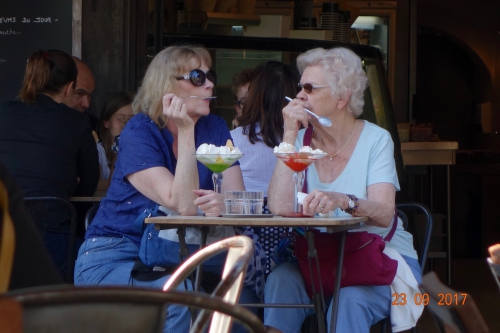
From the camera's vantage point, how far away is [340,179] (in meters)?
3.33

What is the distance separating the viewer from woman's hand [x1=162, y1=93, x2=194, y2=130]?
308 cm

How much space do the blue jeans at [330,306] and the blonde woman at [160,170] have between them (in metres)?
0.40

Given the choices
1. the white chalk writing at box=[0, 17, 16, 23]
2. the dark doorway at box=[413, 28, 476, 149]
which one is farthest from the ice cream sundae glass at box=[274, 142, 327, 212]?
the dark doorway at box=[413, 28, 476, 149]

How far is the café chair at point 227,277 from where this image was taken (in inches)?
48.5

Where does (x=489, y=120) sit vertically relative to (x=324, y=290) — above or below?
above

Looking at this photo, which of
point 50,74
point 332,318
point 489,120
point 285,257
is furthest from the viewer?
point 489,120

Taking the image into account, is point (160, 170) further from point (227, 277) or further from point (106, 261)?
point (227, 277)

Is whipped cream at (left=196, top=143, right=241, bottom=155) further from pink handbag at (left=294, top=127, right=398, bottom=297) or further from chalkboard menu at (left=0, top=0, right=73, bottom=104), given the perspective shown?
chalkboard menu at (left=0, top=0, right=73, bottom=104)

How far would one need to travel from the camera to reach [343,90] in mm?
3461

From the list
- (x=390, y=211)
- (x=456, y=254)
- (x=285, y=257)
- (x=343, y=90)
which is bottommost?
(x=456, y=254)

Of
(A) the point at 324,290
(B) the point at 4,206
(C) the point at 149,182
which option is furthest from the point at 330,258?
(B) the point at 4,206

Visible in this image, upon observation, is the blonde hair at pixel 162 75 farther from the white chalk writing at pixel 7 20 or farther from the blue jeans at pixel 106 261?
the white chalk writing at pixel 7 20

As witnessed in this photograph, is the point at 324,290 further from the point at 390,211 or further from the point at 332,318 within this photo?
the point at 390,211

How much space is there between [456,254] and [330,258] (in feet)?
19.4
